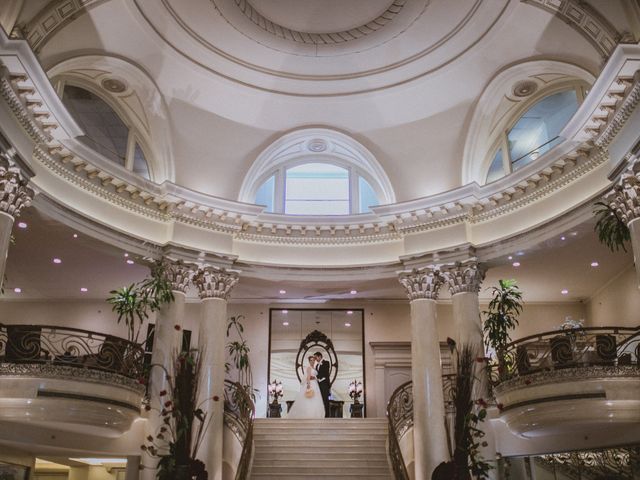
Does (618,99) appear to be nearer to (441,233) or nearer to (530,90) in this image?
(530,90)

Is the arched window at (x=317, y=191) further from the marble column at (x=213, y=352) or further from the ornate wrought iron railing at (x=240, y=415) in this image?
the ornate wrought iron railing at (x=240, y=415)

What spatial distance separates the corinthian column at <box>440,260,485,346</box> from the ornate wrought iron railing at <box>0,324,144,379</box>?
6.80 metres

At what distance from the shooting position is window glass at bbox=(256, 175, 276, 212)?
16.8m

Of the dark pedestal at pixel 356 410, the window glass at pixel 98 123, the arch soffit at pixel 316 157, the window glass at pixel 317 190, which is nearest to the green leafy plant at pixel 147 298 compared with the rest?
the window glass at pixel 98 123

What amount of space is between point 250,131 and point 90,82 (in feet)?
12.8

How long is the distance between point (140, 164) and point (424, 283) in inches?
285

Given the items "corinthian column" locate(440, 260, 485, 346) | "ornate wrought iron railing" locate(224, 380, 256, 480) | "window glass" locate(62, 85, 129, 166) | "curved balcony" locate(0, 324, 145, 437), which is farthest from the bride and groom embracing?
"window glass" locate(62, 85, 129, 166)

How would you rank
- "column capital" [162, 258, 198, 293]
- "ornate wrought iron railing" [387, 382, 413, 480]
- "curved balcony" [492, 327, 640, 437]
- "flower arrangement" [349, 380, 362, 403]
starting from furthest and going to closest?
"flower arrangement" [349, 380, 362, 403] < "column capital" [162, 258, 198, 293] < "ornate wrought iron railing" [387, 382, 413, 480] < "curved balcony" [492, 327, 640, 437]

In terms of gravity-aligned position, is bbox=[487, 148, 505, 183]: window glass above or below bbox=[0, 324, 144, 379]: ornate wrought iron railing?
above

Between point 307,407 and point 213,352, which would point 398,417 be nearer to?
point 307,407

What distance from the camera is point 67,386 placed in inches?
426

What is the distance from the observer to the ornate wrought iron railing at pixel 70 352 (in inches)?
420

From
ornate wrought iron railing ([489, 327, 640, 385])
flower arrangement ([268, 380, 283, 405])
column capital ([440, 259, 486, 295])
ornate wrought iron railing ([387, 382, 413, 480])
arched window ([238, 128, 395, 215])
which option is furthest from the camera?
flower arrangement ([268, 380, 283, 405])

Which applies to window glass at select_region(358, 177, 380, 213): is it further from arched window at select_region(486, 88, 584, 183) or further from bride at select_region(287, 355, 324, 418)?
bride at select_region(287, 355, 324, 418)
